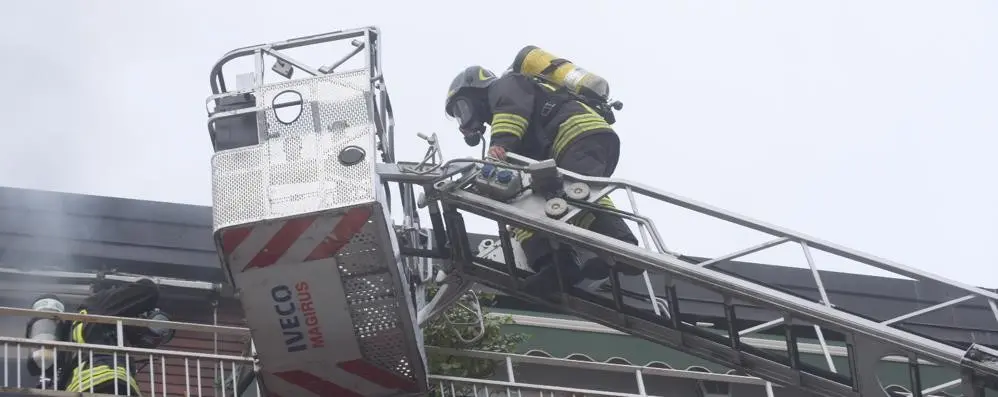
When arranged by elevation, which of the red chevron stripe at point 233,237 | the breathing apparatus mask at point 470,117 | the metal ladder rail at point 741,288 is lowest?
the metal ladder rail at point 741,288

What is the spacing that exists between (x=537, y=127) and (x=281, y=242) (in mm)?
2333

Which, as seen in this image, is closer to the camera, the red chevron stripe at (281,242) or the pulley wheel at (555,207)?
the red chevron stripe at (281,242)

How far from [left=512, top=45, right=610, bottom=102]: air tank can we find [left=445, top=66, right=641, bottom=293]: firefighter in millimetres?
52

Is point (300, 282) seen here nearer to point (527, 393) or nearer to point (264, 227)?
point (264, 227)

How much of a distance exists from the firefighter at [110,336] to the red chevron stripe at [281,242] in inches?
46.0

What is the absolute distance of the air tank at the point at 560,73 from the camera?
10570mm

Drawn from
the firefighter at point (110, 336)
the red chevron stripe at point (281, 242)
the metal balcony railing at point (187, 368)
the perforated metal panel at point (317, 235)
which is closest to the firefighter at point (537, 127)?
the metal balcony railing at point (187, 368)

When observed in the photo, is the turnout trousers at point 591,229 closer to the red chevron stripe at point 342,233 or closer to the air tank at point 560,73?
the air tank at point 560,73

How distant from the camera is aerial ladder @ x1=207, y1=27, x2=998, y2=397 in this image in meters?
8.86

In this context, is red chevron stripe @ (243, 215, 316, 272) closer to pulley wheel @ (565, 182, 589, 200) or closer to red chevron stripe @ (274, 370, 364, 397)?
red chevron stripe @ (274, 370, 364, 397)

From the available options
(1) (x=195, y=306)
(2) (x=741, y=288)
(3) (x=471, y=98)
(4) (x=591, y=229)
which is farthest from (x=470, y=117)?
(1) (x=195, y=306)

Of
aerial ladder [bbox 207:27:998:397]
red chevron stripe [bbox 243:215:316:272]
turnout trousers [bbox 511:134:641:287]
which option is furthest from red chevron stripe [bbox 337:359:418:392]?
turnout trousers [bbox 511:134:641:287]

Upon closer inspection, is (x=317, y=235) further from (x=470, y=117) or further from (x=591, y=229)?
(x=470, y=117)

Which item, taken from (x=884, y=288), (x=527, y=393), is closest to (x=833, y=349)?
(x=884, y=288)
